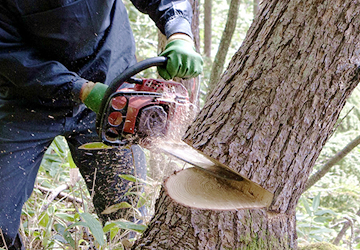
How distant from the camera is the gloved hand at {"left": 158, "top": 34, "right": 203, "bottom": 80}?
1.47 meters

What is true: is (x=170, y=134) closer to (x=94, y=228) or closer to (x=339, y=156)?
(x=94, y=228)

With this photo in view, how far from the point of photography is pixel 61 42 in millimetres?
1688

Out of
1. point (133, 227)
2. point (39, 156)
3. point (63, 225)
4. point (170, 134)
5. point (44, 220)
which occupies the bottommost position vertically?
point (63, 225)

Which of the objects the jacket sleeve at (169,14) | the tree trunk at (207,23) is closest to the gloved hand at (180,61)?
the jacket sleeve at (169,14)

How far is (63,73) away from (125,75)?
413 mm

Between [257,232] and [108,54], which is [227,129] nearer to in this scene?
[257,232]

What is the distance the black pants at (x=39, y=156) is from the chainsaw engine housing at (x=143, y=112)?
0.16 meters

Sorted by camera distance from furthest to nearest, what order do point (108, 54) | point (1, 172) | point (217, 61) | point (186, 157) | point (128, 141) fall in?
Result: point (217, 61) < point (108, 54) < point (1, 172) < point (128, 141) < point (186, 157)

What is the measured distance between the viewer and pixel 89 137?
1941 millimetres

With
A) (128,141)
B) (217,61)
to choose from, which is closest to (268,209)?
(128,141)

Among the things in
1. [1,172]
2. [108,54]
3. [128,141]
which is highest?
[108,54]

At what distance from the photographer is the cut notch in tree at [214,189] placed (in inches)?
46.4

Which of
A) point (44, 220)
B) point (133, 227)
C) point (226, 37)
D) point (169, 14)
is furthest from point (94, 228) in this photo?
point (226, 37)

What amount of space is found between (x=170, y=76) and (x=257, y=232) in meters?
0.76
